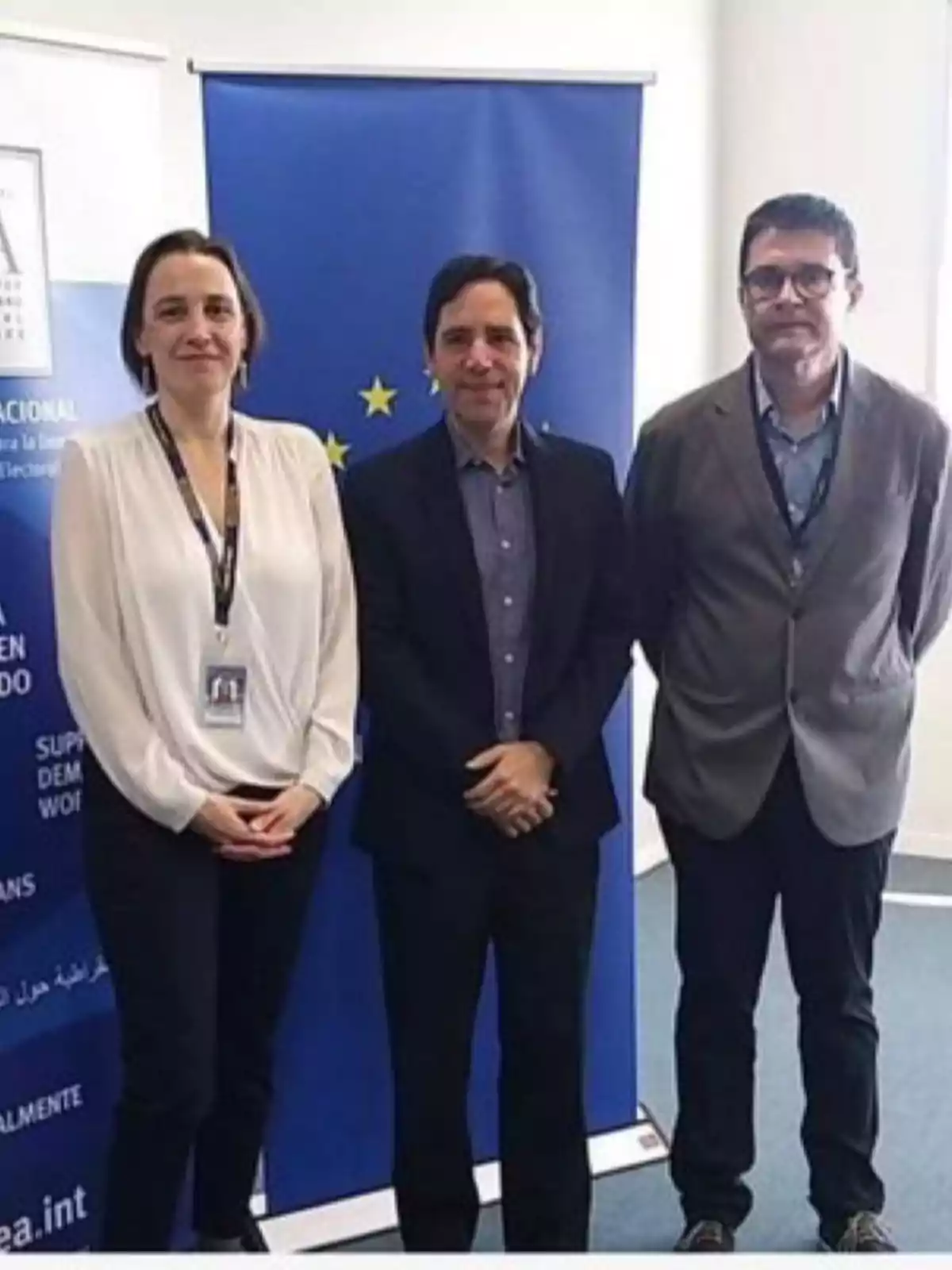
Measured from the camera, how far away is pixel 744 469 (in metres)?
2.31

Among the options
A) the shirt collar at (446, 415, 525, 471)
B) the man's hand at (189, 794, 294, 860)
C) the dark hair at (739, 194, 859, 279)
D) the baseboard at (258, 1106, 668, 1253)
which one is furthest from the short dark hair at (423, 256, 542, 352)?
the baseboard at (258, 1106, 668, 1253)

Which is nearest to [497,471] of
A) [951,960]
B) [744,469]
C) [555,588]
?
[555,588]

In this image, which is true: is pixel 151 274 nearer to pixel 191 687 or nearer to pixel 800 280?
pixel 191 687

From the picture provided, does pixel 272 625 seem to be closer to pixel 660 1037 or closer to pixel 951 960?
pixel 660 1037

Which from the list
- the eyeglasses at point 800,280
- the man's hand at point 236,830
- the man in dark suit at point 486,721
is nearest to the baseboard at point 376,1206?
the man in dark suit at point 486,721

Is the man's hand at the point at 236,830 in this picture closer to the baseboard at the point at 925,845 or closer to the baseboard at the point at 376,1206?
the baseboard at the point at 376,1206

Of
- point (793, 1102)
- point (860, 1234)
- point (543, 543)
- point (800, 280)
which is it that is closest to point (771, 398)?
point (800, 280)

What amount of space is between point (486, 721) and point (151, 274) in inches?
30.6

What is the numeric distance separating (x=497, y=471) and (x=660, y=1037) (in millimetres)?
1788

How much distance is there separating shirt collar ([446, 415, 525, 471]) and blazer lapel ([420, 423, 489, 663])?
0.03m

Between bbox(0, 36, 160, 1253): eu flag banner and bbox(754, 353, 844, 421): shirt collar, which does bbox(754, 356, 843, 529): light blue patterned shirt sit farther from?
bbox(0, 36, 160, 1253): eu flag banner

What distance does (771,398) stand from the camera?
2.36 metres

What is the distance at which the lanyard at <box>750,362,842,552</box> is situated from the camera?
90.7 inches

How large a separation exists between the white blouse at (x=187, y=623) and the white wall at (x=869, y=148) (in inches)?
118
